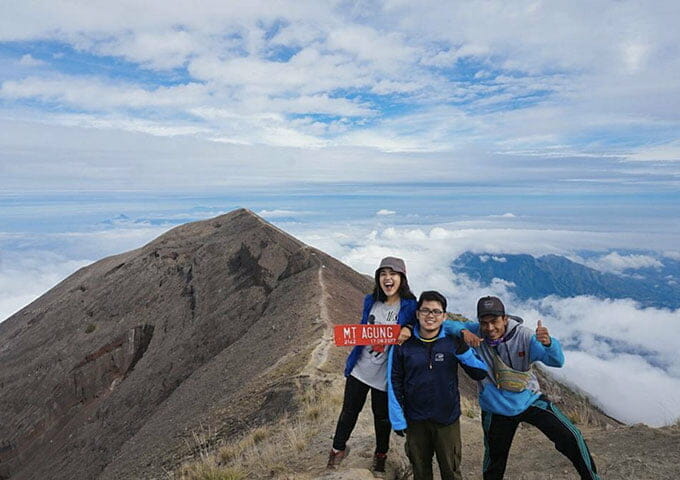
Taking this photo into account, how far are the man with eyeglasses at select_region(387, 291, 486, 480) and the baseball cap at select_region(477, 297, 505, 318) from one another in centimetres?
41

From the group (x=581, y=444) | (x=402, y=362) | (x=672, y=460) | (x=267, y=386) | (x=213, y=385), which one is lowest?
(x=213, y=385)

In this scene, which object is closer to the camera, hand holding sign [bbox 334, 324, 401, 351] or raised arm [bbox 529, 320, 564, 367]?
raised arm [bbox 529, 320, 564, 367]

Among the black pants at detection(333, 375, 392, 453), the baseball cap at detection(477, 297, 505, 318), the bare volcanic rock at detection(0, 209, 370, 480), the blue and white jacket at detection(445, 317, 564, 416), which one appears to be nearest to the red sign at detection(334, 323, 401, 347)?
the blue and white jacket at detection(445, 317, 564, 416)

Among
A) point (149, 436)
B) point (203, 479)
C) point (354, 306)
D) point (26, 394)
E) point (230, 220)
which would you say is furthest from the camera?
point (230, 220)

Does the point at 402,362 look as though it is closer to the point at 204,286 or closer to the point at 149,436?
the point at 149,436

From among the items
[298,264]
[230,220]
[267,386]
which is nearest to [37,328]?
[230,220]

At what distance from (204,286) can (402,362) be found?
85.2 ft

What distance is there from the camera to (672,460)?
21.7ft

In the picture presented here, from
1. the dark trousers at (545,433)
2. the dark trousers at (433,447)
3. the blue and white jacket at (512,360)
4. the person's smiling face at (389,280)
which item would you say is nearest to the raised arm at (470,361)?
the blue and white jacket at (512,360)

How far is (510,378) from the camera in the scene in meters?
5.62

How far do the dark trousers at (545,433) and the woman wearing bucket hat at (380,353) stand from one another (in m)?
1.26

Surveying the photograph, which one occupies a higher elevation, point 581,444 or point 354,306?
point 581,444

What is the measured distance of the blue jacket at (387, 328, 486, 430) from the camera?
17.8ft

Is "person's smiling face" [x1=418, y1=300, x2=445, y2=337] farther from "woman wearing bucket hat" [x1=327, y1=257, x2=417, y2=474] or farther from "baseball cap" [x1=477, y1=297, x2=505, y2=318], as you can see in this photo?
"baseball cap" [x1=477, y1=297, x2=505, y2=318]
